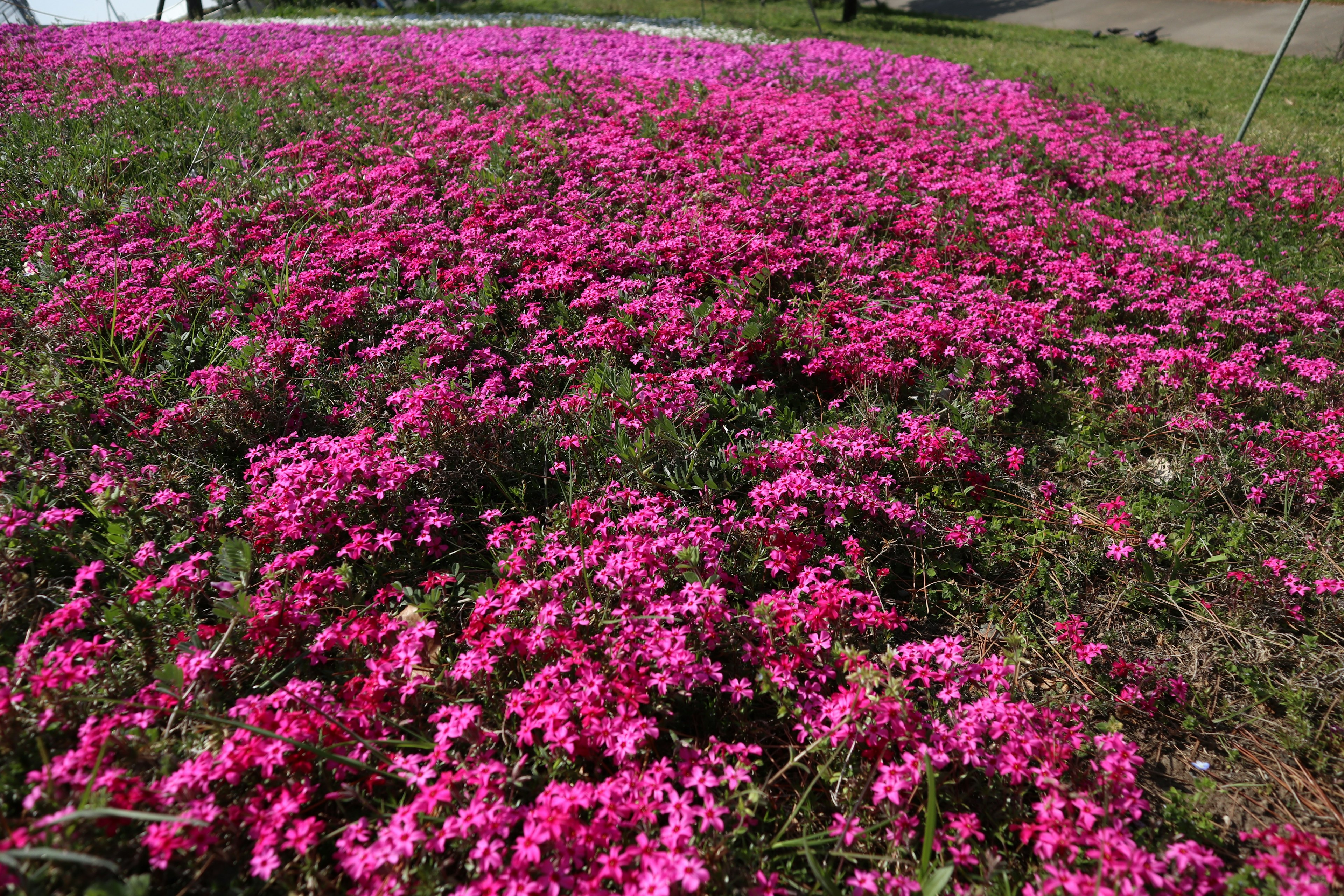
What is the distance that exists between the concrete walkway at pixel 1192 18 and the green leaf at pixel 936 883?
2232 cm

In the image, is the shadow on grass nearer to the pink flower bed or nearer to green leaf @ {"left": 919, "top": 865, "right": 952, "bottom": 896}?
the pink flower bed

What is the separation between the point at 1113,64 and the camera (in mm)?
16172

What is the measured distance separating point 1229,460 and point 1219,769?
7.05 feet

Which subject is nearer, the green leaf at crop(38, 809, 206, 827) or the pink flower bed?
the green leaf at crop(38, 809, 206, 827)

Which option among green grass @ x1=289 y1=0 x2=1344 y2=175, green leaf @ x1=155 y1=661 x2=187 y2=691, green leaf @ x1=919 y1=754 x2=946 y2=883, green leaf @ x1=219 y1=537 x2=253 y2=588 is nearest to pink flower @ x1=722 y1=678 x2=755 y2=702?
green leaf @ x1=919 y1=754 x2=946 y2=883

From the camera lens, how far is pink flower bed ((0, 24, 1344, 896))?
7.40 feet

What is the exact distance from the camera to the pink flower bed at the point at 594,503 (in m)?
2.26

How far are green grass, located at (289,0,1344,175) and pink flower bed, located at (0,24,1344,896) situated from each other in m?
4.06

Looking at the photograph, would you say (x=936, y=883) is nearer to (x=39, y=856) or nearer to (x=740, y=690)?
(x=740, y=690)

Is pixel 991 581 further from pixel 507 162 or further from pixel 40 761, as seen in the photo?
pixel 507 162

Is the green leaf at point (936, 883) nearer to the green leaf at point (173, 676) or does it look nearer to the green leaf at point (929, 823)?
the green leaf at point (929, 823)

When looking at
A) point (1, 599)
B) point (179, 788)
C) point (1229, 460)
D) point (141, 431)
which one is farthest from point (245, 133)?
point (1229, 460)

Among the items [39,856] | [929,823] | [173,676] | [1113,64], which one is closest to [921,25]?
[1113,64]

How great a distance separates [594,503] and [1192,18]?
30.3 m
